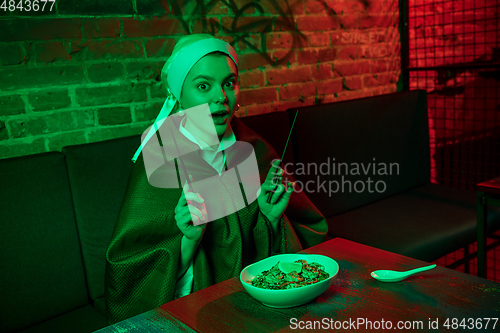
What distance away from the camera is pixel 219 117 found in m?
1.26

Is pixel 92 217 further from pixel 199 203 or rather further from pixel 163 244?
pixel 199 203

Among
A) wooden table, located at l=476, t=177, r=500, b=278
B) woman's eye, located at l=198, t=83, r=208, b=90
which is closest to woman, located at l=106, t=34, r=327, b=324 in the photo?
woman's eye, located at l=198, t=83, r=208, b=90

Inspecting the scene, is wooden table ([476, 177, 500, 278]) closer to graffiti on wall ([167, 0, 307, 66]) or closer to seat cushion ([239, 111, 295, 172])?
seat cushion ([239, 111, 295, 172])

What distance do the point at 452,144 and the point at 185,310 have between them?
263 cm

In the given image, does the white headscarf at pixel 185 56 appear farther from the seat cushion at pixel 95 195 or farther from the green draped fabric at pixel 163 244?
the seat cushion at pixel 95 195

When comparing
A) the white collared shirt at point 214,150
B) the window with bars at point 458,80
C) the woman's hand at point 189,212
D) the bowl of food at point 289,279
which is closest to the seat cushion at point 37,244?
the white collared shirt at point 214,150

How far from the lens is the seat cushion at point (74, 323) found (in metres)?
1.37

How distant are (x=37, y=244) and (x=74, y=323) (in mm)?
278

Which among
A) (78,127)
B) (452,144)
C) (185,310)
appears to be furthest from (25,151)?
(452,144)

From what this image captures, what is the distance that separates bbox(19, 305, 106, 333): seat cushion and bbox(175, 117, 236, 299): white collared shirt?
31 cm

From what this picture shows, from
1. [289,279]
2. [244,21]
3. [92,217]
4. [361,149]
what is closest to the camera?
[289,279]

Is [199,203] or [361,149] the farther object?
[361,149]

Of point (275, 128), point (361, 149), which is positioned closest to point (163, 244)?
point (275, 128)

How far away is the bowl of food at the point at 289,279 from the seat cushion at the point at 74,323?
68cm
